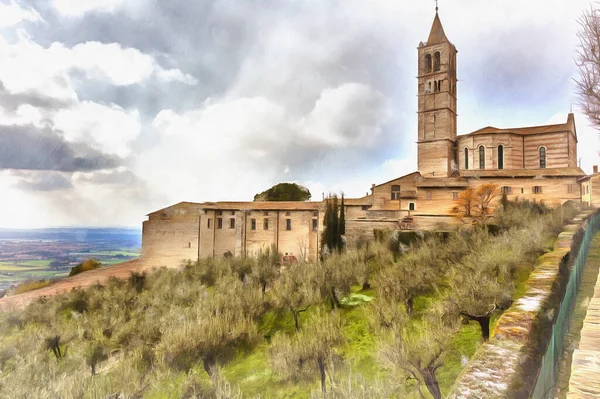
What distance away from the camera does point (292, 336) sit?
6336 mm

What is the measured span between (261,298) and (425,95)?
22.3 meters

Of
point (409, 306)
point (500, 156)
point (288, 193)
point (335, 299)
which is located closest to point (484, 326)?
point (409, 306)

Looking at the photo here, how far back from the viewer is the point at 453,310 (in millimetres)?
4402

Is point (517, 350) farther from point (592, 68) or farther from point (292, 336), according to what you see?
point (592, 68)

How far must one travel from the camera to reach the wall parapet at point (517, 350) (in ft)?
6.51

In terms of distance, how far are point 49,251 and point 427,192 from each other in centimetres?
1691

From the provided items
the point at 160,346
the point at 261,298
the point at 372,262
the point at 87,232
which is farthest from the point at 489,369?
the point at 87,232

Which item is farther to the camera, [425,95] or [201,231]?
[425,95]

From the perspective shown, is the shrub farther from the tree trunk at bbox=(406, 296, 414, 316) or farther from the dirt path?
the tree trunk at bbox=(406, 296, 414, 316)

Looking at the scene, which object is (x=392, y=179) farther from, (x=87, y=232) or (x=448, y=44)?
(x=87, y=232)

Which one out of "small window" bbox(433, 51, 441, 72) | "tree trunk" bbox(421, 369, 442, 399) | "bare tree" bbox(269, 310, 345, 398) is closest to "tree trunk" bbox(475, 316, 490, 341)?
"tree trunk" bbox(421, 369, 442, 399)

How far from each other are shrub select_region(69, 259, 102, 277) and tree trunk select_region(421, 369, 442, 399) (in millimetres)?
11995

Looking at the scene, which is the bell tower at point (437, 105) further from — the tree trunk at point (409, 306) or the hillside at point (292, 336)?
the tree trunk at point (409, 306)

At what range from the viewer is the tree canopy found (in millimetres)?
27422
